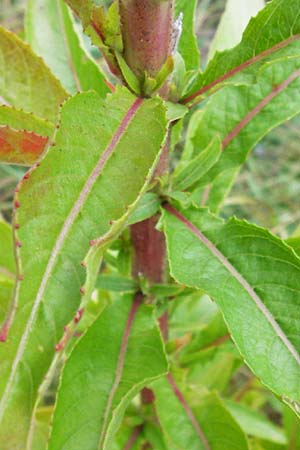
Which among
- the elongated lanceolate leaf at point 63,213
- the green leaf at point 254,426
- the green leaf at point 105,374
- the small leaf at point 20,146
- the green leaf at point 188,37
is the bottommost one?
the green leaf at point 254,426

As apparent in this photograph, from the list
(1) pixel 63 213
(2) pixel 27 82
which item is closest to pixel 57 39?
(2) pixel 27 82

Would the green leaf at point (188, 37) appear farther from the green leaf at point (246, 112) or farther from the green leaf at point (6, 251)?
the green leaf at point (6, 251)

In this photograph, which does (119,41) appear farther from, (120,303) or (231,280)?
(120,303)

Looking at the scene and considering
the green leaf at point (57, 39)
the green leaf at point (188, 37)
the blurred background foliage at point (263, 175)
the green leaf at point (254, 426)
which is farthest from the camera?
the blurred background foliage at point (263, 175)

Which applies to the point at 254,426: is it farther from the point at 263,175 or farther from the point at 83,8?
the point at 263,175

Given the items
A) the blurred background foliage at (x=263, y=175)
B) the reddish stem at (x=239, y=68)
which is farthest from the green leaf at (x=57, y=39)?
the blurred background foliage at (x=263, y=175)

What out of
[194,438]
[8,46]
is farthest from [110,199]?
[194,438]
